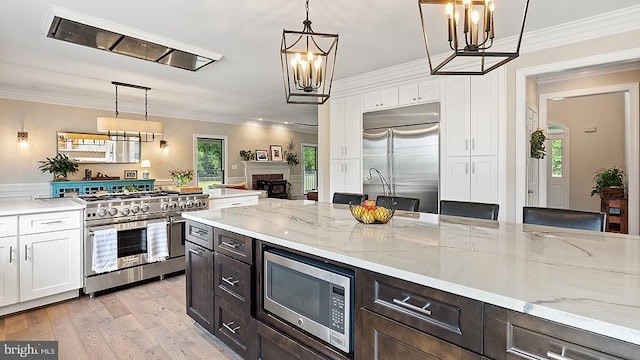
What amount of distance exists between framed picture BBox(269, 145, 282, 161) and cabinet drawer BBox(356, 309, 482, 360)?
347 inches

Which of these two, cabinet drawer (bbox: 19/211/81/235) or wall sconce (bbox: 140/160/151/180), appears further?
wall sconce (bbox: 140/160/151/180)

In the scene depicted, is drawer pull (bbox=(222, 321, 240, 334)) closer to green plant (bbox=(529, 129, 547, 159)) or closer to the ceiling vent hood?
the ceiling vent hood

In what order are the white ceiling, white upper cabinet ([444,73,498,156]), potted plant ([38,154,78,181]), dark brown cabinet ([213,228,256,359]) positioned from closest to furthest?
dark brown cabinet ([213,228,256,359])
the white ceiling
white upper cabinet ([444,73,498,156])
potted plant ([38,154,78,181])

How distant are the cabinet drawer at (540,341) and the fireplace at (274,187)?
8.76 metres

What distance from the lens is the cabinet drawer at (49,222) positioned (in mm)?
2857

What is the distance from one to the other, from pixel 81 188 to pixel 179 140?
233 centimetres

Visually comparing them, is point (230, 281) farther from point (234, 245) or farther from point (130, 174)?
point (130, 174)

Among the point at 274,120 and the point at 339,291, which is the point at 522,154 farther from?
the point at 274,120

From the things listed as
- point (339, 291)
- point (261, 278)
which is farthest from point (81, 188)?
point (339, 291)

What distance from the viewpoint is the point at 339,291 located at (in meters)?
1.37

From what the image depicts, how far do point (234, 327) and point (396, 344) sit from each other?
1231 mm

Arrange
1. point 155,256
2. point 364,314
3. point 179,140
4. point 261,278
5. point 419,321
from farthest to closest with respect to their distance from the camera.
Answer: point 179,140 < point 155,256 < point 261,278 < point 364,314 < point 419,321

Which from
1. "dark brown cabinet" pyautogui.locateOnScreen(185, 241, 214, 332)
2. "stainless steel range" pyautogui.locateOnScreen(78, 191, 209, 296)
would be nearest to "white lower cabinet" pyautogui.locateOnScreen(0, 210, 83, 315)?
"stainless steel range" pyautogui.locateOnScreen(78, 191, 209, 296)

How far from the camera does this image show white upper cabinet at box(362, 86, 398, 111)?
4.34 m
